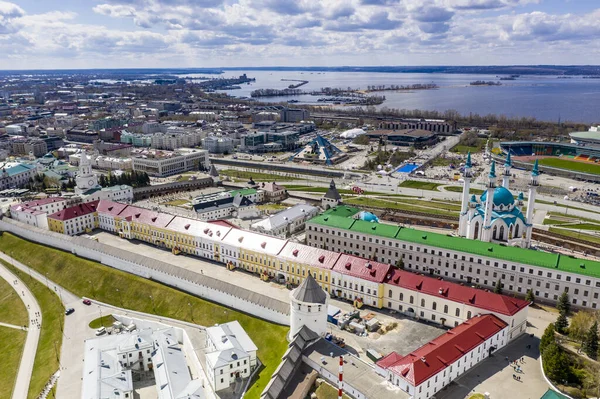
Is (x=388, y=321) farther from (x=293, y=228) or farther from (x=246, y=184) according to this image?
(x=246, y=184)

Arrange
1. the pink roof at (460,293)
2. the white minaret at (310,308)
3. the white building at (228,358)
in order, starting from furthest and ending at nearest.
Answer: the pink roof at (460,293) → the white minaret at (310,308) → the white building at (228,358)

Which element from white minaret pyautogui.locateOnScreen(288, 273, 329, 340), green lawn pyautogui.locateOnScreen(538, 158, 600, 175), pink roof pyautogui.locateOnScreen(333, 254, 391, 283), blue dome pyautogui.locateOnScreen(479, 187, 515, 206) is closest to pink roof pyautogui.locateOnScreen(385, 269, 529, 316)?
pink roof pyautogui.locateOnScreen(333, 254, 391, 283)

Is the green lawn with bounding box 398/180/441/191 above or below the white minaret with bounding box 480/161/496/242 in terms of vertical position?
below

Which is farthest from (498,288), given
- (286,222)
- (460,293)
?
(286,222)

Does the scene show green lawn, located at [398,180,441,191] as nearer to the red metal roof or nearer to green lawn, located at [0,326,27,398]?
the red metal roof

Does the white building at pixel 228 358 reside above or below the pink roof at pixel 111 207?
below

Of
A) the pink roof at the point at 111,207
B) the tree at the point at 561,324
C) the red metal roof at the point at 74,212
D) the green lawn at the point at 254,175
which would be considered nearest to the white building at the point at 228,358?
the tree at the point at 561,324

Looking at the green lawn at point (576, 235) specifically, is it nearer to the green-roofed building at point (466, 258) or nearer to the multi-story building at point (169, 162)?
the green-roofed building at point (466, 258)
